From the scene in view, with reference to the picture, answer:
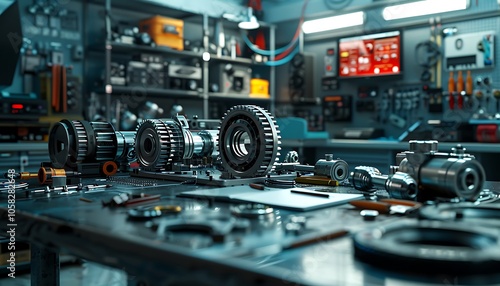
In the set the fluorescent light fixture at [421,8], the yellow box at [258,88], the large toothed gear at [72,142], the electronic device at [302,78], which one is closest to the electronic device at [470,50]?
the fluorescent light fixture at [421,8]

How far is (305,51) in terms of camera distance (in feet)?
19.6

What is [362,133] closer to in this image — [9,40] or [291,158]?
[291,158]

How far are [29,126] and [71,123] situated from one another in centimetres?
233

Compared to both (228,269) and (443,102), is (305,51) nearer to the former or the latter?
(443,102)

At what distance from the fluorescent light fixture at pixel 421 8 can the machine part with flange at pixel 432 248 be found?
4.34 meters

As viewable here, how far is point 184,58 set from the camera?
540 cm

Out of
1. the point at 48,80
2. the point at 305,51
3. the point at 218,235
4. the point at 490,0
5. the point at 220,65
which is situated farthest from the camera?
the point at 305,51

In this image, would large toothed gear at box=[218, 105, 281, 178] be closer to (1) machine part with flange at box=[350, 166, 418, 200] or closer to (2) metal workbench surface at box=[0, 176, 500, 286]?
(1) machine part with flange at box=[350, 166, 418, 200]

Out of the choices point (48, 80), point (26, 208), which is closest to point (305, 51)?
point (48, 80)

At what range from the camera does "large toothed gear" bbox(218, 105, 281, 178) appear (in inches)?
59.0

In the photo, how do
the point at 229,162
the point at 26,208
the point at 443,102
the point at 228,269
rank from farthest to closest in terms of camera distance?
the point at 443,102, the point at 229,162, the point at 26,208, the point at 228,269

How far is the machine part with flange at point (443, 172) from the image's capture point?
106 centimetres

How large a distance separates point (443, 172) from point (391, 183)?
0.40ft

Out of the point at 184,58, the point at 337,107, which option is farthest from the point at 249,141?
the point at 337,107
